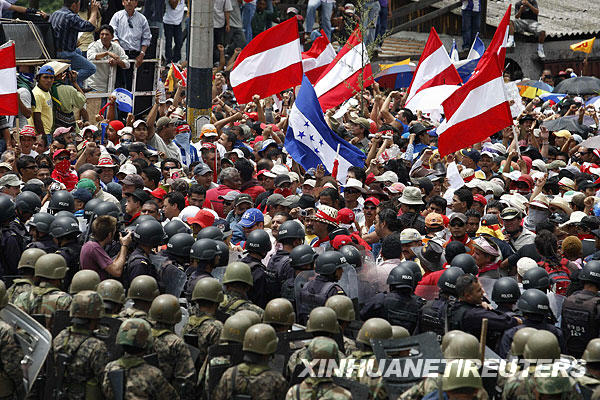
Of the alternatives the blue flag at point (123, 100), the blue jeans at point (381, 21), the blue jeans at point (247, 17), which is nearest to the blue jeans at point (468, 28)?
the blue jeans at point (381, 21)

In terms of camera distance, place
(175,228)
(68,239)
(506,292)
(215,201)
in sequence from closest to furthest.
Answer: (506,292) → (68,239) → (175,228) → (215,201)

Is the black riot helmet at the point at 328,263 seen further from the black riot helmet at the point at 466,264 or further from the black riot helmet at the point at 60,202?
the black riot helmet at the point at 60,202

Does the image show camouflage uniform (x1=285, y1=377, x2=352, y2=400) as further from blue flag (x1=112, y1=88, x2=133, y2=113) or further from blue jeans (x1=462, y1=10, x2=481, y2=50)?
blue jeans (x1=462, y1=10, x2=481, y2=50)

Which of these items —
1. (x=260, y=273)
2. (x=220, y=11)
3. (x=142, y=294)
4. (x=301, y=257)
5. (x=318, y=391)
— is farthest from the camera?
(x=220, y=11)

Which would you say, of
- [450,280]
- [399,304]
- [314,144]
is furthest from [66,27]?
[450,280]

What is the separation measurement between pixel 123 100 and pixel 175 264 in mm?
7712

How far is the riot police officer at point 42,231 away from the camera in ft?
32.6

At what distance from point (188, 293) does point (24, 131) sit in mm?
5431

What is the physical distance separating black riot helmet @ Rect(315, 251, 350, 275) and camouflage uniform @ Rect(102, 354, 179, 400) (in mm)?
2155

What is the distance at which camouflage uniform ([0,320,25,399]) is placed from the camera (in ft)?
24.8

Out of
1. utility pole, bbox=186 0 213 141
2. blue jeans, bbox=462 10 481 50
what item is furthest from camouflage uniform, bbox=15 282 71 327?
blue jeans, bbox=462 10 481 50

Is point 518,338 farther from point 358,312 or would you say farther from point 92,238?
point 92,238

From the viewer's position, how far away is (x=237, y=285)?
8.82 m

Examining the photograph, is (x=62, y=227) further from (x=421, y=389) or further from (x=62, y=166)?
(x=421, y=389)
